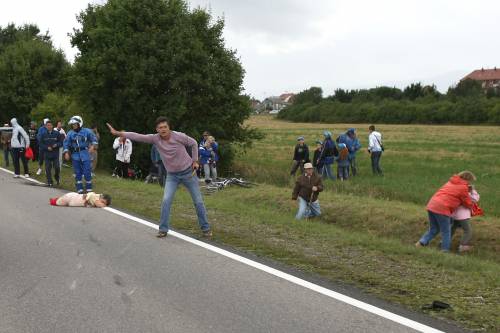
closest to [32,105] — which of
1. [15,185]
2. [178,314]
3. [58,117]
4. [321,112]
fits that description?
[58,117]

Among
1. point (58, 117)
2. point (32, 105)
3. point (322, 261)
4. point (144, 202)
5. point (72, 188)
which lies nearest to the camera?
point (322, 261)

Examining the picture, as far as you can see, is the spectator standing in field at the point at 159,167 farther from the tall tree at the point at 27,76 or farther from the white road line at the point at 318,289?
the tall tree at the point at 27,76

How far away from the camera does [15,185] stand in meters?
14.9

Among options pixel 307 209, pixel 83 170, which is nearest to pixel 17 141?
pixel 83 170

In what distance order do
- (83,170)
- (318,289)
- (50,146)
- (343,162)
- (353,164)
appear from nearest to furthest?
(318,289) < (83,170) < (50,146) < (343,162) < (353,164)

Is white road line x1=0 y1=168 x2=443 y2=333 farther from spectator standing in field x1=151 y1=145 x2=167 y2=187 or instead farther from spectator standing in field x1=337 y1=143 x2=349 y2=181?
spectator standing in field x1=337 y1=143 x2=349 y2=181

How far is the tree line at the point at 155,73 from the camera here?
865 inches

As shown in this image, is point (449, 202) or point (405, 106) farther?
point (405, 106)

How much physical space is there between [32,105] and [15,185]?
23.5m

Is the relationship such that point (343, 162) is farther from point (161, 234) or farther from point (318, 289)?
point (318, 289)

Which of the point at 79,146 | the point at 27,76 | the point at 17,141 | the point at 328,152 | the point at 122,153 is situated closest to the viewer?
the point at 79,146

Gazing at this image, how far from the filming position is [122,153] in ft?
58.8

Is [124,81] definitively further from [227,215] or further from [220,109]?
[227,215]

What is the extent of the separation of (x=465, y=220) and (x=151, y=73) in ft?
48.3
